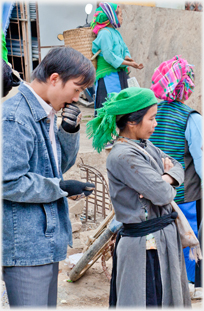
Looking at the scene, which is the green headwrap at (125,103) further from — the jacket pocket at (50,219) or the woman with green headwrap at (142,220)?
the jacket pocket at (50,219)

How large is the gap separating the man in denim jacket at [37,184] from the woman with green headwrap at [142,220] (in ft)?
1.39

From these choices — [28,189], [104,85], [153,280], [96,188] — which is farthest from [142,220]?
[104,85]

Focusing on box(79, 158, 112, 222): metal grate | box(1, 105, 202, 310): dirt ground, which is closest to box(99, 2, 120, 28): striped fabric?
box(79, 158, 112, 222): metal grate

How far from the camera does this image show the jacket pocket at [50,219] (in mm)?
1628

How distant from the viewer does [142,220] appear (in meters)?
2.13

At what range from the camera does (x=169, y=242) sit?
85.0 inches

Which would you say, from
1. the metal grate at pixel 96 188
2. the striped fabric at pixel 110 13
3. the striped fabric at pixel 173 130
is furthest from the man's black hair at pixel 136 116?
the striped fabric at pixel 110 13

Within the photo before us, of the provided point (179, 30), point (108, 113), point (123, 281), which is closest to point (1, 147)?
point (108, 113)

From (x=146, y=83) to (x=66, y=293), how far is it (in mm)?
4720

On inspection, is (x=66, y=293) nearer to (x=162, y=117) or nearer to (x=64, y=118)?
(x=162, y=117)

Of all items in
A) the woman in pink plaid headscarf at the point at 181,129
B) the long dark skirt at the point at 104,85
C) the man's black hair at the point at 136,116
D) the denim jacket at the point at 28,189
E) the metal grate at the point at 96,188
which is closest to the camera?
the denim jacket at the point at 28,189

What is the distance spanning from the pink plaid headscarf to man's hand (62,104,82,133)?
1340 mm

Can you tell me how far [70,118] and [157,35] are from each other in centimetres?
563

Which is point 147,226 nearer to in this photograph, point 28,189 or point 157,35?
point 28,189
